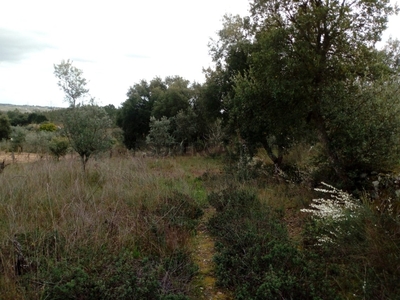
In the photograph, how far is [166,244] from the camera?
3.77 meters

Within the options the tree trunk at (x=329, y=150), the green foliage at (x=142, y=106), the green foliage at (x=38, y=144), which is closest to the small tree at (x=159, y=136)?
the green foliage at (x=142, y=106)

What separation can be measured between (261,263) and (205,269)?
80 centimetres

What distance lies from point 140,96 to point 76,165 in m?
16.6

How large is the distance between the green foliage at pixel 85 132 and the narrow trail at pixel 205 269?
417 cm

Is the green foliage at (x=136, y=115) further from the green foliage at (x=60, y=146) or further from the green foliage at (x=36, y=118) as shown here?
the green foliage at (x=36, y=118)

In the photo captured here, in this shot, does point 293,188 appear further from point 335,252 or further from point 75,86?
point 75,86

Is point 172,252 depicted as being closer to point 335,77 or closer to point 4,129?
point 335,77

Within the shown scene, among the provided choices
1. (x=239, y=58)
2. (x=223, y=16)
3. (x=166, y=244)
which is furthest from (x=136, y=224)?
(x=223, y=16)

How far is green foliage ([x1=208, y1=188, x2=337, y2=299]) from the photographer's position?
261cm

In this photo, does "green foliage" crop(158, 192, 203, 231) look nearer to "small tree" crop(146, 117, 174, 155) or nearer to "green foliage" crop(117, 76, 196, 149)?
"small tree" crop(146, 117, 174, 155)

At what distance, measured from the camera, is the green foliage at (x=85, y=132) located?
25.1ft

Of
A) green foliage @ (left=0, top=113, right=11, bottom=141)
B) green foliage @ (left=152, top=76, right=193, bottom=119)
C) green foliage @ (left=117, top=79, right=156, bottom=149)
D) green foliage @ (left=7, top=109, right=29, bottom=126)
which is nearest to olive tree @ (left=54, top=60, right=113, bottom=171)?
green foliage @ (left=152, top=76, right=193, bottom=119)

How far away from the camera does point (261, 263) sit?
3164 millimetres

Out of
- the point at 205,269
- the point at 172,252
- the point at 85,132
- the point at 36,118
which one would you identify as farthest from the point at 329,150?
the point at 36,118
